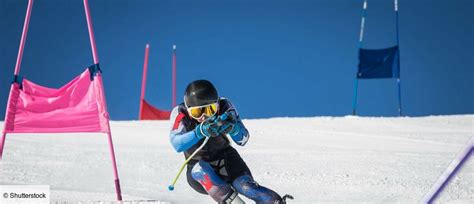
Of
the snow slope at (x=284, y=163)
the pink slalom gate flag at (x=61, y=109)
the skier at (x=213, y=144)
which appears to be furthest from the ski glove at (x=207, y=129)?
the snow slope at (x=284, y=163)

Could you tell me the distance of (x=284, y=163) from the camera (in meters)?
8.52

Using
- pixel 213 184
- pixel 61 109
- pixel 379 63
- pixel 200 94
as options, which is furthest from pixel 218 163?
pixel 379 63

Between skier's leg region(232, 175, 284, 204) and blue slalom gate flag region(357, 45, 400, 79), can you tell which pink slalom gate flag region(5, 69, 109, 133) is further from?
blue slalom gate flag region(357, 45, 400, 79)

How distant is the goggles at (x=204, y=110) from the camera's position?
4223 millimetres

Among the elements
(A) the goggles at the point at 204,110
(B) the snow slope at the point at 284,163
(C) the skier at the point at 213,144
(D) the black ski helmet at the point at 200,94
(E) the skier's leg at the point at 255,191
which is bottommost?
(B) the snow slope at the point at 284,163

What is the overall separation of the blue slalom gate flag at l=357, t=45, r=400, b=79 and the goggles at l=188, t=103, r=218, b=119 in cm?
1317

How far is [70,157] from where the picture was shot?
852 cm

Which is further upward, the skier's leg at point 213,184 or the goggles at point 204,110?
the goggles at point 204,110

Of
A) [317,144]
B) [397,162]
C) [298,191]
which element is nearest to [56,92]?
[298,191]

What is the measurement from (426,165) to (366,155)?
1.02m

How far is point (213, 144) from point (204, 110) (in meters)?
0.27

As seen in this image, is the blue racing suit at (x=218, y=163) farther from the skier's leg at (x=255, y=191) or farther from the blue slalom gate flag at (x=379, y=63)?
the blue slalom gate flag at (x=379, y=63)

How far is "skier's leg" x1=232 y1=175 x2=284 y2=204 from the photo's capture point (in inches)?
159

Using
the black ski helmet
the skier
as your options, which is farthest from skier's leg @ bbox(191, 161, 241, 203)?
the black ski helmet
